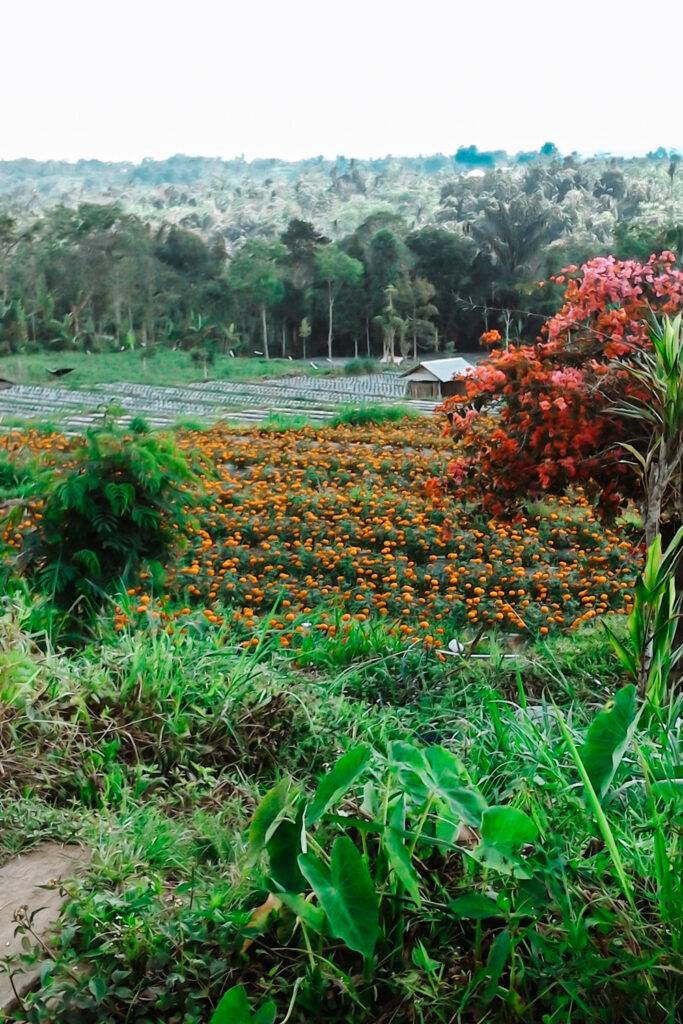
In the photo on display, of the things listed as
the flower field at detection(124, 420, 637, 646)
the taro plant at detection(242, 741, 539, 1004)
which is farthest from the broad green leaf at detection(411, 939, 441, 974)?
the flower field at detection(124, 420, 637, 646)

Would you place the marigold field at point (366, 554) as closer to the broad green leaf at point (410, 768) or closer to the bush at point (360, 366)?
the bush at point (360, 366)

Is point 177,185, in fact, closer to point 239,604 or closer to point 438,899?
point 239,604

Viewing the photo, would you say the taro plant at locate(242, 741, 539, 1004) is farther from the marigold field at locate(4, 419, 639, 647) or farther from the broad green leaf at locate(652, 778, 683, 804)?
the marigold field at locate(4, 419, 639, 647)

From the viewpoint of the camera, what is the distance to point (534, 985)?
991 millimetres

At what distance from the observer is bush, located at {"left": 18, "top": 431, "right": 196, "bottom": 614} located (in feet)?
7.83

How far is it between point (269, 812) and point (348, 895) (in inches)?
4.8

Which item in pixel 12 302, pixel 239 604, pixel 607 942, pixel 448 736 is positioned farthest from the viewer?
pixel 12 302

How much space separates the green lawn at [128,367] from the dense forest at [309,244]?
1.8 inches

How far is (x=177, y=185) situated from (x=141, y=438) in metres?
1.93

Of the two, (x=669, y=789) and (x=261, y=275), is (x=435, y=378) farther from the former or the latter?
(x=669, y=789)

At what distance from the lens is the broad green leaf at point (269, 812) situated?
3.29 ft

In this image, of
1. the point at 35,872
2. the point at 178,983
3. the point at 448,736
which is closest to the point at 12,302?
the point at 448,736

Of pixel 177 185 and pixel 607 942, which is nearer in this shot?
pixel 607 942

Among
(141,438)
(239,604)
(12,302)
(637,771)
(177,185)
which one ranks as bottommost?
(239,604)
